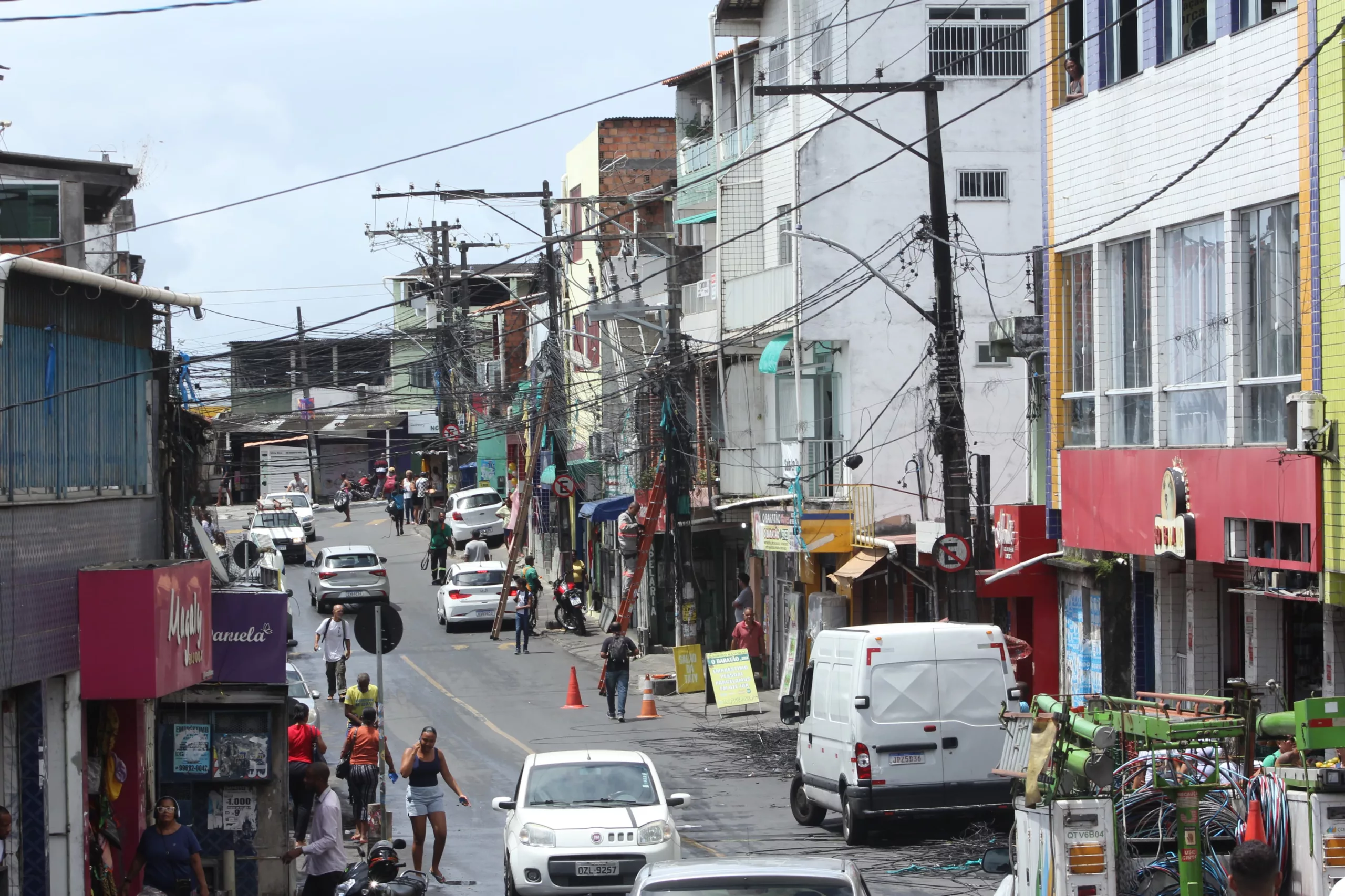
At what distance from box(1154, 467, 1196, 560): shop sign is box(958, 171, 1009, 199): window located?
13463 mm

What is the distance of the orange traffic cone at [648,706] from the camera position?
30.1 metres

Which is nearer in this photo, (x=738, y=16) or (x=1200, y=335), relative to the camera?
(x=1200, y=335)

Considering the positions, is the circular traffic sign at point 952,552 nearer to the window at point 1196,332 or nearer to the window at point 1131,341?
the window at point 1131,341

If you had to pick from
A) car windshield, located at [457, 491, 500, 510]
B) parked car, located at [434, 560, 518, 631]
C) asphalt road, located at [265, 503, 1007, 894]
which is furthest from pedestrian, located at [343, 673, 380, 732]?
car windshield, located at [457, 491, 500, 510]

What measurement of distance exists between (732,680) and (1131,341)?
38.0 feet

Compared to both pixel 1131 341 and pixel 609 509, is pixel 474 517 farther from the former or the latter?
pixel 1131 341

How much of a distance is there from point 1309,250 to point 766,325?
15.9 meters

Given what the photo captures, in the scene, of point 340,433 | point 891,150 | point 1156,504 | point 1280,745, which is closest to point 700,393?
point 891,150

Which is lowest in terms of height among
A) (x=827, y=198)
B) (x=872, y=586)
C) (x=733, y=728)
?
(x=733, y=728)

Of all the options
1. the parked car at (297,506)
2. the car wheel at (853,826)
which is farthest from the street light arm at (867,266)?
the parked car at (297,506)

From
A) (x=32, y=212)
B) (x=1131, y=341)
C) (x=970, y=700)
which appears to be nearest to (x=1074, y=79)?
(x=1131, y=341)

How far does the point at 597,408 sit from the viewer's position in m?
47.3

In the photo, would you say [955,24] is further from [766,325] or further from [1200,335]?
[1200,335]

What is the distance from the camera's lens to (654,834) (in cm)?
Result: 1541
